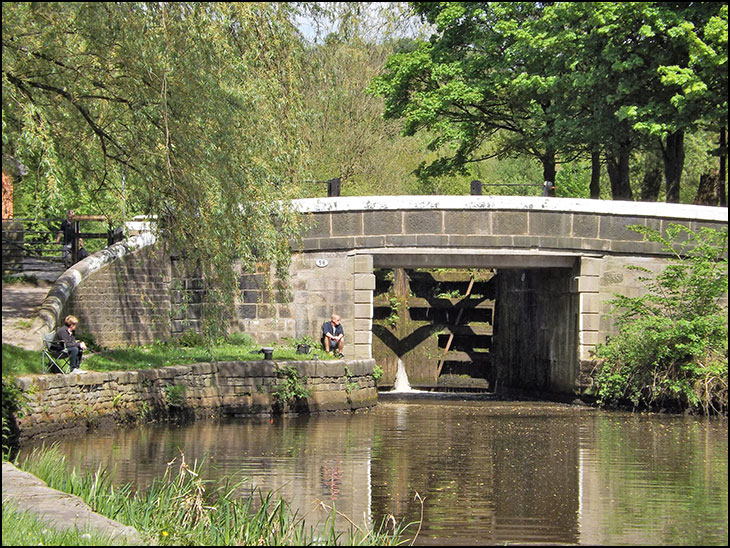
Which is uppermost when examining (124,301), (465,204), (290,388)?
(465,204)

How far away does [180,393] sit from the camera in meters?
16.0

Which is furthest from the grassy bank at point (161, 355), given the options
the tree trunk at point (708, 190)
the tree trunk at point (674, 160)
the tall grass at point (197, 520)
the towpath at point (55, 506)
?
the tree trunk at point (708, 190)

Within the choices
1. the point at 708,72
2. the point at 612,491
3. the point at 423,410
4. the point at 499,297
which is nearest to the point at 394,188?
the point at 499,297

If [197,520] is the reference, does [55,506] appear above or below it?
above

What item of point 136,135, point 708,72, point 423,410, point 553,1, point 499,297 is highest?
point 553,1

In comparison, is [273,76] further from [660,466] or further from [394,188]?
[394,188]

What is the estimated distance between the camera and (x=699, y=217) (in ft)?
66.3

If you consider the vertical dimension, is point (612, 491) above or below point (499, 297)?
below

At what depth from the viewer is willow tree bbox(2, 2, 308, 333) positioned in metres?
11.2

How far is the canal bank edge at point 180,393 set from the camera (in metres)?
13.3

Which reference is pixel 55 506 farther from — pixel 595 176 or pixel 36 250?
pixel 595 176

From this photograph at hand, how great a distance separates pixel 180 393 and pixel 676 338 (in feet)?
27.1

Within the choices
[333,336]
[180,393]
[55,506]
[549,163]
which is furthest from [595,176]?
[55,506]

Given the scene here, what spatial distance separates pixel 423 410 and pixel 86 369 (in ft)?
22.5
